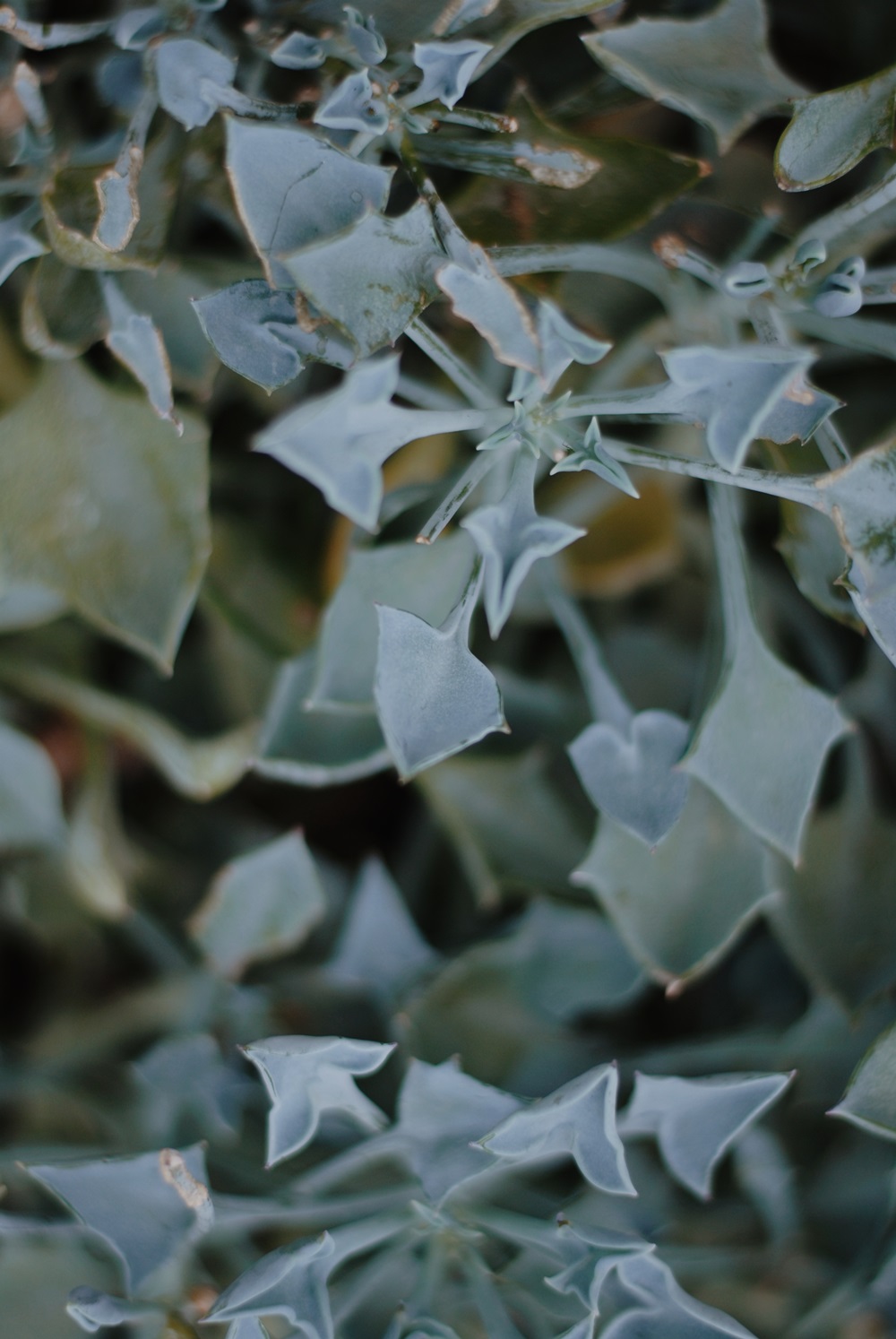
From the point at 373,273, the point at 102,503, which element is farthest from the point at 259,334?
the point at 102,503

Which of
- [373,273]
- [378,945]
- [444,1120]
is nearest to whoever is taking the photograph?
[373,273]

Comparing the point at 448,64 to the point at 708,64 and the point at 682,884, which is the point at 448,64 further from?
the point at 682,884

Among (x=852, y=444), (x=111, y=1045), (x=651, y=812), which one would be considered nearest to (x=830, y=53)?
(x=852, y=444)

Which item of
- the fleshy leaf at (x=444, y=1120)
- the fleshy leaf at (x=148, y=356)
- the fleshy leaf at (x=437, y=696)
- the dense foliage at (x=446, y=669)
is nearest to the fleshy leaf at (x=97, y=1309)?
the dense foliage at (x=446, y=669)

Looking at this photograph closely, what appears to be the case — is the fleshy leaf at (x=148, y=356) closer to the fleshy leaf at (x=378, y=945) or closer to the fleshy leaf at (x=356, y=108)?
the fleshy leaf at (x=356, y=108)

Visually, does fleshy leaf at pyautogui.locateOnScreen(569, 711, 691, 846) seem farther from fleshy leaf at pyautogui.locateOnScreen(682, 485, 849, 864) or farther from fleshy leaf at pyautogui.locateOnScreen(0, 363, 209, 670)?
fleshy leaf at pyautogui.locateOnScreen(0, 363, 209, 670)

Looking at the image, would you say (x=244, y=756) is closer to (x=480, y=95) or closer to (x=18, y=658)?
(x=18, y=658)
